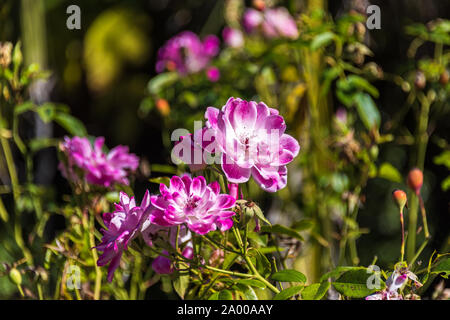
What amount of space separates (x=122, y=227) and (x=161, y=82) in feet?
2.16

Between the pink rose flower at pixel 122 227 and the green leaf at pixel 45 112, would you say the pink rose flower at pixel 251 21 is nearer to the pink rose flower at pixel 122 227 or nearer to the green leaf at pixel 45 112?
the green leaf at pixel 45 112

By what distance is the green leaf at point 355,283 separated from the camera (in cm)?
51

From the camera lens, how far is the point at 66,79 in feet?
7.90

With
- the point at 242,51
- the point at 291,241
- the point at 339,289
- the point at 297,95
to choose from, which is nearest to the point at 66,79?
the point at 242,51

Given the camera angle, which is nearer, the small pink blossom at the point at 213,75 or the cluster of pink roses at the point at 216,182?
the cluster of pink roses at the point at 216,182

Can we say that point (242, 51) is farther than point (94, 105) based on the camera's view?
No

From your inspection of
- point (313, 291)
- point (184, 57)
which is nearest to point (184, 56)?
point (184, 57)

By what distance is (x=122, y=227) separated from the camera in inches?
20.9

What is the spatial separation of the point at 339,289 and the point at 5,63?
535mm

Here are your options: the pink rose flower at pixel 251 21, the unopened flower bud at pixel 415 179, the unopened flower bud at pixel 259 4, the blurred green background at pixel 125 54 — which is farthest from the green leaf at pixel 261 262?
the blurred green background at pixel 125 54

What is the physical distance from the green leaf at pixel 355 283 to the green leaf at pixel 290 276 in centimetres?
3

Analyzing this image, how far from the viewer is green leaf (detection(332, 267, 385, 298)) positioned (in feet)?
1.66

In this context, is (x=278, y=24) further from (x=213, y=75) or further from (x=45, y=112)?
(x=45, y=112)
